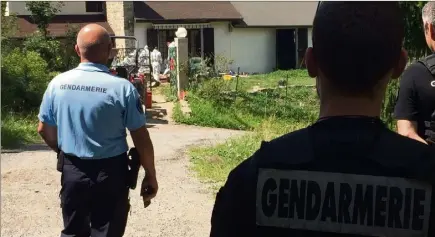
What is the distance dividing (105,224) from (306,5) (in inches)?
1153

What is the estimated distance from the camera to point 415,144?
1.48m

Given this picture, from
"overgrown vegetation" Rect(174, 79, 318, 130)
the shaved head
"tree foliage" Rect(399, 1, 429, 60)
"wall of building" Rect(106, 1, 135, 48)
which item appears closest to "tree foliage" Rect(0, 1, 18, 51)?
"overgrown vegetation" Rect(174, 79, 318, 130)

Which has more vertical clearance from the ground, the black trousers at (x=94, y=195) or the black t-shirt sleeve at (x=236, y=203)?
the black t-shirt sleeve at (x=236, y=203)

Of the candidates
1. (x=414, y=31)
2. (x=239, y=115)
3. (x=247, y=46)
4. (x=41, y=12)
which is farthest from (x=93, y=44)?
(x=247, y=46)

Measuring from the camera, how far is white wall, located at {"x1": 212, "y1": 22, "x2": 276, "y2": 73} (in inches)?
1144

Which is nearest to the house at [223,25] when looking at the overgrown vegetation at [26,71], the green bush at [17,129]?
the overgrown vegetation at [26,71]

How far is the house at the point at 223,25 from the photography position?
85.7 feet

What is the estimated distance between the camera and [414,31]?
7.70m

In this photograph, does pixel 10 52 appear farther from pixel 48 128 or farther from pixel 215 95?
pixel 48 128

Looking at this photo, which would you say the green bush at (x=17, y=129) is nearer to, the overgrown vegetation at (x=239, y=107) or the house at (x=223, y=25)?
the overgrown vegetation at (x=239, y=107)

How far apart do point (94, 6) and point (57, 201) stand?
20844 mm

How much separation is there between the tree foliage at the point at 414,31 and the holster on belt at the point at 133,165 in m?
→ 4.87

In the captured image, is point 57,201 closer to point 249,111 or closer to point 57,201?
point 57,201

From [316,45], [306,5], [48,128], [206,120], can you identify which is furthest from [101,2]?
[316,45]
